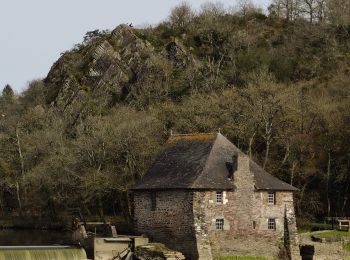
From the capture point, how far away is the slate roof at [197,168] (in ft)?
137

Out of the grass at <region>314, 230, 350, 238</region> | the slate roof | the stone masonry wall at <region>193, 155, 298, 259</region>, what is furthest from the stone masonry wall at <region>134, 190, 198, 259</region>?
the grass at <region>314, 230, 350, 238</region>

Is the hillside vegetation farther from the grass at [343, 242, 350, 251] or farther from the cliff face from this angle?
the grass at [343, 242, 350, 251]

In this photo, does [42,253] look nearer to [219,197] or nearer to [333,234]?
[219,197]

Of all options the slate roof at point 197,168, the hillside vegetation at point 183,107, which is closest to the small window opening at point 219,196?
the slate roof at point 197,168

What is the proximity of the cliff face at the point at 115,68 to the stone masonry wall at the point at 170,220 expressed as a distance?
51.2 m

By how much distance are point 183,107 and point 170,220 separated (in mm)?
28412

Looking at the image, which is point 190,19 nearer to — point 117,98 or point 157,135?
point 117,98

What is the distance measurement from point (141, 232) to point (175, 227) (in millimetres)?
2830

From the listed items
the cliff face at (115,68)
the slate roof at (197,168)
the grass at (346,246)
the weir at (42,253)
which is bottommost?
the grass at (346,246)

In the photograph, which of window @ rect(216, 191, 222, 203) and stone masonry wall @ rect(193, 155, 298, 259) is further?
window @ rect(216, 191, 222, 203)

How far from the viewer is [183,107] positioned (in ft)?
228

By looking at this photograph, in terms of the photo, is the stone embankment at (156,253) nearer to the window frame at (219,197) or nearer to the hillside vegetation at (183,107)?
the window frame at (219,197)

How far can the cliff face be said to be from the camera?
9881 cm

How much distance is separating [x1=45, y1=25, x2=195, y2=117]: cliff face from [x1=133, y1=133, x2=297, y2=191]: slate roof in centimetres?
4938
